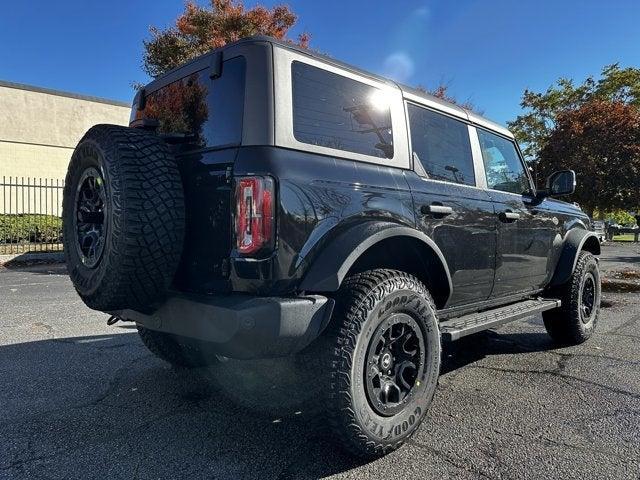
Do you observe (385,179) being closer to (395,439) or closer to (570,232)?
(395,439)

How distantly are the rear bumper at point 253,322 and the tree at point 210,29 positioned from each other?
475 inches

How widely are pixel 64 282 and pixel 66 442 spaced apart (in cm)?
721

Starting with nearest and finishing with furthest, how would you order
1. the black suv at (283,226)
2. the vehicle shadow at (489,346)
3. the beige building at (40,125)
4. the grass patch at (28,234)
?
the black suv at (283,226)
the vehicle shadow at (489,346)
the grass patch at (28,234)
the beige building at (40,125)

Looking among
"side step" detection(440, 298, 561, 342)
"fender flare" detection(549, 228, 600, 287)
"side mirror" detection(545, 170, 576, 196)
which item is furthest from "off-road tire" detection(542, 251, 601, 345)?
"side mirror" detection(545, 170, 576, 196)

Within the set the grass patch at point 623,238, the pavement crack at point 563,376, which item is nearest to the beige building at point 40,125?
the pavement crack at point 563,376

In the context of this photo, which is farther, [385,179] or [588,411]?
[588,411]

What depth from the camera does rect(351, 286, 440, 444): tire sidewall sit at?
91.7 inches

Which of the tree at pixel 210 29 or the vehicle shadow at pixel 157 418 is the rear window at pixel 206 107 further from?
the tree at pixel 210 29

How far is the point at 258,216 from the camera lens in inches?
86.5

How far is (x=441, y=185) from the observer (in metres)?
3.22

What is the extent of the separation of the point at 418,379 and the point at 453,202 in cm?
121

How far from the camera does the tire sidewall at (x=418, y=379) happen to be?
2.33 metres

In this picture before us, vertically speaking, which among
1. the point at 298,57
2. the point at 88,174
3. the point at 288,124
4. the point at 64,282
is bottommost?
the point at 64,282

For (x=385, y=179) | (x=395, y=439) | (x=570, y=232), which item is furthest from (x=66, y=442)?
(x=570, y=232)
